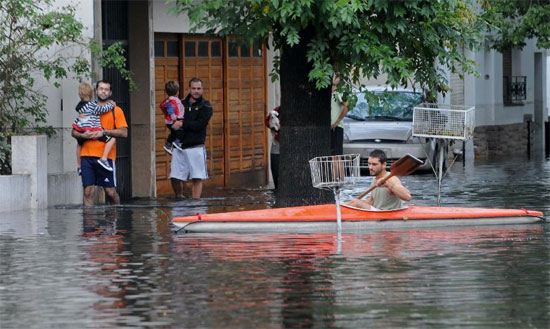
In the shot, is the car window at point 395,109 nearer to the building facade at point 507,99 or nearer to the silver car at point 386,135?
the silver car at point 386,135

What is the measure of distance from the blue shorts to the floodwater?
3.11ft

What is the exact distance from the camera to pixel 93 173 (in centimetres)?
1973

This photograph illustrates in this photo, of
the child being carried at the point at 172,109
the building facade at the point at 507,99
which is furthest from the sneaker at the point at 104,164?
the building facade at the point at 507,99

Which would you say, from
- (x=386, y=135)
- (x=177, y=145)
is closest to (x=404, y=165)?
(x=177, y=145)

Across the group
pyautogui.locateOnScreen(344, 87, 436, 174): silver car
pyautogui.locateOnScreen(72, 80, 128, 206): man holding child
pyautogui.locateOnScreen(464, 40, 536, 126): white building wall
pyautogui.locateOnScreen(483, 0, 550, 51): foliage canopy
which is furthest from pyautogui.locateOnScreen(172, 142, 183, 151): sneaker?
pyautogui.locateOnScreen(464, 40, 536, 126): white building wall

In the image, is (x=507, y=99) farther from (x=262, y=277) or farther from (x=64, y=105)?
(x=262, y=277)

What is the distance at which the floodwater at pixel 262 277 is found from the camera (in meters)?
10.4

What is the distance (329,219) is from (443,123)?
5.27m

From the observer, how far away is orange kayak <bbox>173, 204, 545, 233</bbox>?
16.0m

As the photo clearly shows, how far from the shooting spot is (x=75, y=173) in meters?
20.7

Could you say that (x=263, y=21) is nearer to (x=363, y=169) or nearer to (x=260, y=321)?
(x=260, y=321)

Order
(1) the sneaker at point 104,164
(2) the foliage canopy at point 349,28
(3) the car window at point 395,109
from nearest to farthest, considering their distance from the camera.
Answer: (2) the foliage canopy at point 349,28 < (1) the sneaker at point 104,164 < (3) the car window at point 395,109

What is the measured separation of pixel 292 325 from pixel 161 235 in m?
6.55

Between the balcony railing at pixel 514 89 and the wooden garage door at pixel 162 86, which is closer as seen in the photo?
the wooden garage door at pixel 162 86
